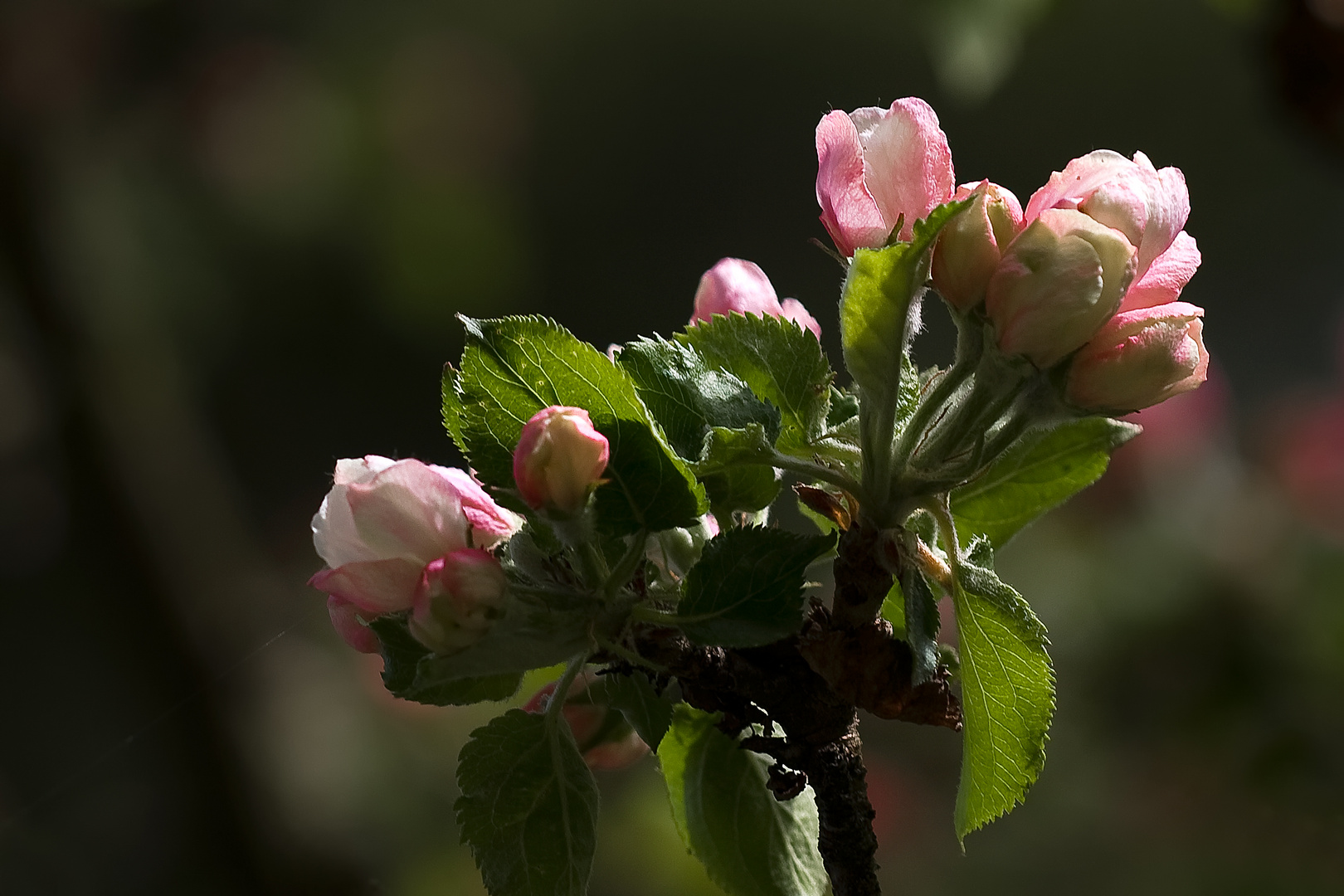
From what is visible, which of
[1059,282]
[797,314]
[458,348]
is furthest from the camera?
[458,348]

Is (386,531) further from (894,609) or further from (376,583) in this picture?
(894,609)

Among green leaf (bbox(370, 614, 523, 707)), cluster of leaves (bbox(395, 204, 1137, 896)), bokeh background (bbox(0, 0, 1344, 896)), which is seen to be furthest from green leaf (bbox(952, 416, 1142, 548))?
bokeh background (bbox(0, 0, 1344, 896))

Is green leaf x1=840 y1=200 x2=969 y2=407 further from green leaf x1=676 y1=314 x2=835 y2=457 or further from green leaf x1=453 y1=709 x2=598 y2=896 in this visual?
green leaf x1=453 y1=709 x2=598 y2=896

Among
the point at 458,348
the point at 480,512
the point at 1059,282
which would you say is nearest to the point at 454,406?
the point at 480,512

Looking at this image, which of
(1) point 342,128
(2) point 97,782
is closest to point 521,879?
(2) point 97,782

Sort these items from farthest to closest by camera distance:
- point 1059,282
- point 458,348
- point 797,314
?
1. point 458,348
2. point 797,314
3. point 1059,282

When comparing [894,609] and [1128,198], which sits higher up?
[1128,198]

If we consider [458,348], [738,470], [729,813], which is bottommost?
[458,348]
